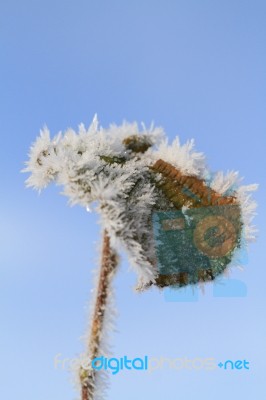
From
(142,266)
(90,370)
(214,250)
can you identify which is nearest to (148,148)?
(214,250)

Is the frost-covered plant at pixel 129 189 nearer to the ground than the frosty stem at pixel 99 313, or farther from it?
farther from it

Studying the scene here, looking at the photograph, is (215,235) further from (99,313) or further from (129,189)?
(99,313)

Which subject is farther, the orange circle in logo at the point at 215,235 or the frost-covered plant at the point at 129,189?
the orange circle in logo at the point at 215,235

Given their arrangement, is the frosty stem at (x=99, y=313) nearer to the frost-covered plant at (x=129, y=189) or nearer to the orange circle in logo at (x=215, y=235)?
the frost-covered plant at (x=129, y=189)

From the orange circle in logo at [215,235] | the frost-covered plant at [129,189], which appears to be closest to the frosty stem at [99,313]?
the frost-covered plant at [129,189]

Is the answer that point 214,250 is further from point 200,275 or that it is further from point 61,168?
point 61,168

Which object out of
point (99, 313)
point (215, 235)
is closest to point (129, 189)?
point (215, 235)

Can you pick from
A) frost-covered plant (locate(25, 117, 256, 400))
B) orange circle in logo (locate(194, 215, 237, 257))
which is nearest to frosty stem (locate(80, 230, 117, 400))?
frost-covered plant (locate(25, 117, 256, 400))

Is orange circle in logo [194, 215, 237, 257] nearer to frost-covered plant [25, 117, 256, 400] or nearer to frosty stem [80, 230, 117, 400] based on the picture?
frost-covered plant [25, 117, 256, 400]
